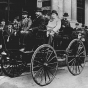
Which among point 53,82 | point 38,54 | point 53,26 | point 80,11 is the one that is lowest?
point 53,82

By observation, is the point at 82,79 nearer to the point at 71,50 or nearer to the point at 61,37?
the point at 71,50

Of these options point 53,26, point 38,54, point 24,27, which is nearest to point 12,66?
point 38,54

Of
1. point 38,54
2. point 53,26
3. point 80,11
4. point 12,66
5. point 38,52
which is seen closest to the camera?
point 38,52

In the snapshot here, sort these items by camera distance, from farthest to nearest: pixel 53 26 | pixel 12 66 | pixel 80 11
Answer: pixel 80 11 < pixel 53 26 < pixel 12 66

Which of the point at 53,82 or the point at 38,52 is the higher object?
the point at 38,52

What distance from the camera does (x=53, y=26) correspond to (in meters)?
6.39

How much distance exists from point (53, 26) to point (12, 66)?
5.41 ft

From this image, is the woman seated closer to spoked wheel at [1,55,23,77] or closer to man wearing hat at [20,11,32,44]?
man wearing hat at [20,11,32,44]

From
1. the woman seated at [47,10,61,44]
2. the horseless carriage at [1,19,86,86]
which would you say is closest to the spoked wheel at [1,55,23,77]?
the horseless carriage at [1,19,86,86]

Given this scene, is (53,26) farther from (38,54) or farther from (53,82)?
(53,82)

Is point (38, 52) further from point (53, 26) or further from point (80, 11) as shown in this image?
point (80, 11)

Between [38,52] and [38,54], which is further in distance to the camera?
[38,54]

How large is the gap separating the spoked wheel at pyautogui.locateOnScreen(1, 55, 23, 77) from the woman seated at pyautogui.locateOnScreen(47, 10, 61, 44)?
1.08 metres

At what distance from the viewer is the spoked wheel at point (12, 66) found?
19.5 ft
